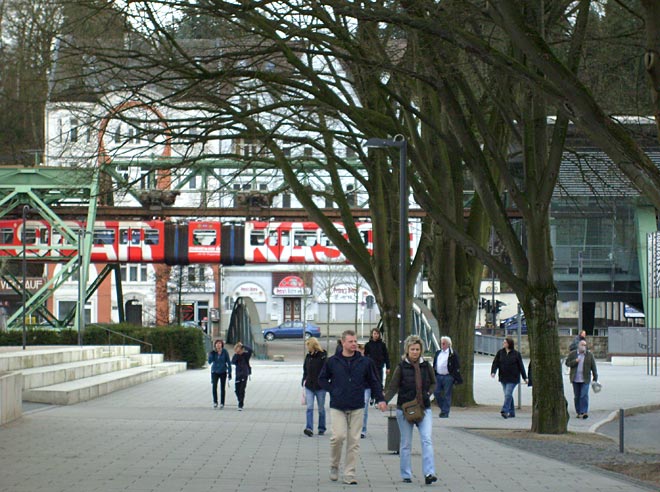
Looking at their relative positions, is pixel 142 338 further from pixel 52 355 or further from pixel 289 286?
pixel 289 286

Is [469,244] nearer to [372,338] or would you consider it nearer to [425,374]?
[372,338]

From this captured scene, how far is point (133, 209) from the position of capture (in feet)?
195

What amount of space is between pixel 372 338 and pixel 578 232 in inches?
1964


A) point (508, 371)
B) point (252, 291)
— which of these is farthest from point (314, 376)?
point (252, 291)

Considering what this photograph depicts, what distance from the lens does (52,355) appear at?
31703 mm

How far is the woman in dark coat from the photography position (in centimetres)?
2559

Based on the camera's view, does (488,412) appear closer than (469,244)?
No

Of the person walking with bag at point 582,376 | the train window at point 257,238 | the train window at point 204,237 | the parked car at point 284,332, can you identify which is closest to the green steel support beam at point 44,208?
the train window at point 204,237

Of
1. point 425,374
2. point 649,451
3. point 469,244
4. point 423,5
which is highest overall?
point 423,5

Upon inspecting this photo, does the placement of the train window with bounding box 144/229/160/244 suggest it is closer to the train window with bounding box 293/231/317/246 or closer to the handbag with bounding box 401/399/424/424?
the train window with bounding box 293/231/317/246

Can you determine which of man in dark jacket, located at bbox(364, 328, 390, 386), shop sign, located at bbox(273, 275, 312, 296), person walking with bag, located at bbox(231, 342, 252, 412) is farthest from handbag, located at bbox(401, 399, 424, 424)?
shop sign, located at bbox(273, 275, 312, 296)

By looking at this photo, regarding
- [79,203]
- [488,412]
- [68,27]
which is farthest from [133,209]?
[68,27]

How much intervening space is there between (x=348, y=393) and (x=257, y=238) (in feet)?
154

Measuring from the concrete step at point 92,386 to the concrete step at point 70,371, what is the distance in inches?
7.7
